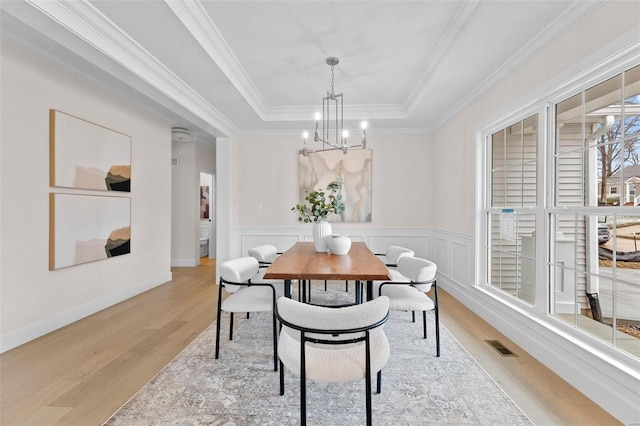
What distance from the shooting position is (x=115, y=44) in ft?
7.49

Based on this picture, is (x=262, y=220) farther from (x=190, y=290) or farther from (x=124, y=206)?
(x=124, y=206)

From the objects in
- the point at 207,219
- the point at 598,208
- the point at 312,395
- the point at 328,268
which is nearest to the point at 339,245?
the point at 328,268

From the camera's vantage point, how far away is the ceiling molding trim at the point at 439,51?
206cm

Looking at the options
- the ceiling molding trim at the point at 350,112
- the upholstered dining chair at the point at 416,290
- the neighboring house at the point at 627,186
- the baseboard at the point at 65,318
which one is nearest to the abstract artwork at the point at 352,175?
the ceiling molding trim at the point at 350,112

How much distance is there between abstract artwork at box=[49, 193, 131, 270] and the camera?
2826mm

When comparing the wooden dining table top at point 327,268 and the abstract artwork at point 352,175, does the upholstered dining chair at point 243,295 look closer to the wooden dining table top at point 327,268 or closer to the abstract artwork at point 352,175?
the wooden dining table top at point 327,268

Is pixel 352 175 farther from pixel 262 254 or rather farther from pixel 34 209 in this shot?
pixel 34 209

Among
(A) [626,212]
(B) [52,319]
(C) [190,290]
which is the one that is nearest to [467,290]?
(A) [626,212]

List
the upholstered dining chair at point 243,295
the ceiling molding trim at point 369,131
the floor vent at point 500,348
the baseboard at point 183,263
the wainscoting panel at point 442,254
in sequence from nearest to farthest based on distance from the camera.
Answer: the upholstered dining chair at point 243,295 → the floor vent at point 500,348 → the wainscoting panel at point 442,254 → the ceiling molding trim at point 369,131 → the baseboard at point 183,263

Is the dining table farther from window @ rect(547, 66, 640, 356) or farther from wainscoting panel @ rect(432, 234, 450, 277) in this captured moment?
wainscoting panel @ rect(432, 234, 450, 277)

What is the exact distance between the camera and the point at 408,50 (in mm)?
2734

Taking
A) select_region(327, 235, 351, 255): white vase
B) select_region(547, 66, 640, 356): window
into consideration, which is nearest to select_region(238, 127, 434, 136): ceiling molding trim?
select_region(547, 66, 640, 356): window

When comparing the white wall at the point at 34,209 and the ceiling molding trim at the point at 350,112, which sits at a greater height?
the ceiling molding trim at the point at 350,112

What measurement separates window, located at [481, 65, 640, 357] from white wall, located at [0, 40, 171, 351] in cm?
443
